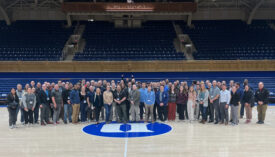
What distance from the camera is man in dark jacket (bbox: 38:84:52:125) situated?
8.42 meters

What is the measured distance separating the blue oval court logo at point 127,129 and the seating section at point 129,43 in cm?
1089

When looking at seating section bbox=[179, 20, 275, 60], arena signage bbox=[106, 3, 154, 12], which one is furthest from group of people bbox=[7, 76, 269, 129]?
arena signage bbox=[106, 3, 154, 12]

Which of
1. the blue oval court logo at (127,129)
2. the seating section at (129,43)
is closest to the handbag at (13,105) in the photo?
the blue oval court logo at (127,129)

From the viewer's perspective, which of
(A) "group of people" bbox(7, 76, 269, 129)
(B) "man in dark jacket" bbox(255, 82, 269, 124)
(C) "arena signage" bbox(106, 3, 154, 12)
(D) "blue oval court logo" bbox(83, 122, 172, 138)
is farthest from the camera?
(C) "arena signage" bbox(106, 3, 154, 12)

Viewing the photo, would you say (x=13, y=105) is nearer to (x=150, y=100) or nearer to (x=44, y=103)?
(x=44, y=103)

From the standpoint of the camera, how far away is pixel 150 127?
8.06 m

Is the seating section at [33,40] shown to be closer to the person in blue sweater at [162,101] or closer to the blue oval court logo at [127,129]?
the blue oval court logo at [127,129]

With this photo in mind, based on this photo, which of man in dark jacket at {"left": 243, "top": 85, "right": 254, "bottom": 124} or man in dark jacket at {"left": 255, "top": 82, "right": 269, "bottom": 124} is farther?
man in dark jacket at {"left": 243, "top": 85, "right": 254, "bottom": 124}

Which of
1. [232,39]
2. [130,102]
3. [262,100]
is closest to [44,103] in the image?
[130,102]

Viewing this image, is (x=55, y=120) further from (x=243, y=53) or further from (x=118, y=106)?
(x=243, y=53)

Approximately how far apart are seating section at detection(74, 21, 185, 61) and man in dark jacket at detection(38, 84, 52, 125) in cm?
1012

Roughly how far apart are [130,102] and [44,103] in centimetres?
339

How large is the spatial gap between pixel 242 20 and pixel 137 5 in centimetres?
1263

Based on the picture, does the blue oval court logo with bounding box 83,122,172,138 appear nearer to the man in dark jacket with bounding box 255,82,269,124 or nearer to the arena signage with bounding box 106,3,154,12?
the man in dark jacket with bounding box 255,82,269,124
